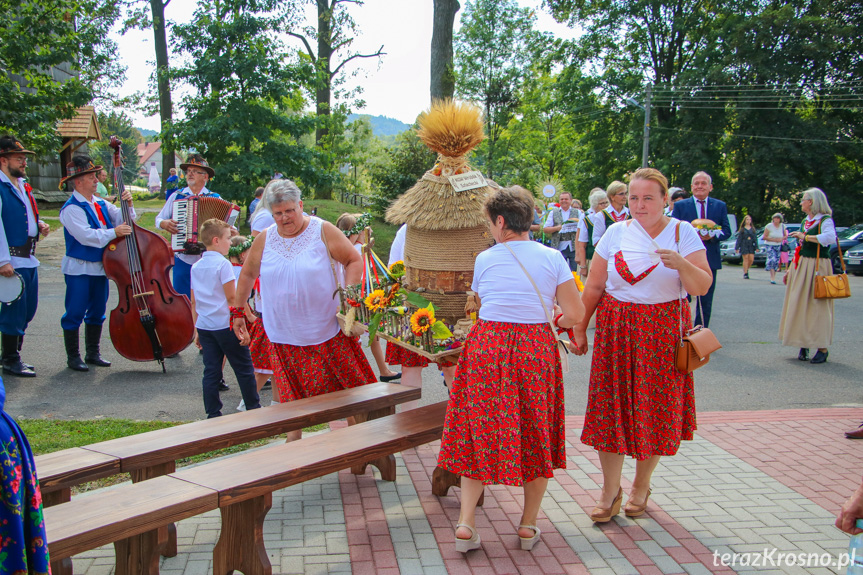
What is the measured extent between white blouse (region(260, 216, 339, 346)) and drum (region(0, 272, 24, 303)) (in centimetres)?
328

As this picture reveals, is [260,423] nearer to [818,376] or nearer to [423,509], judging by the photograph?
[423,509]

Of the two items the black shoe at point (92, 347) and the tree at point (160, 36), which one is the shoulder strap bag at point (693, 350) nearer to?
the black shoe at point (92, 347)

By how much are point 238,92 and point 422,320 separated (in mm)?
9895

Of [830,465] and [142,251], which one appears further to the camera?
[142,251]

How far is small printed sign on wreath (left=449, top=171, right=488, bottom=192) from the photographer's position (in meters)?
4.04

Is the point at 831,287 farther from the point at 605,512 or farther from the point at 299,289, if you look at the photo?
the point at 299,289

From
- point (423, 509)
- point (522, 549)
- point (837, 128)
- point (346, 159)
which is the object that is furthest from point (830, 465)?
point (837, 128)

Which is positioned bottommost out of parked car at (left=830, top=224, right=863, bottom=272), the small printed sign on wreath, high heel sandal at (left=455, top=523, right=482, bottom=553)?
high heel sandal at (left=455, top=523, right=482, bottom=553)

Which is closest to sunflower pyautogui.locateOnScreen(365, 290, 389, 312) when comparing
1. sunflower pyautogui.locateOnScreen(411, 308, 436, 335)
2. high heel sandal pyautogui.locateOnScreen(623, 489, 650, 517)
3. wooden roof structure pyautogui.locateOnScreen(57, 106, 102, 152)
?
sunflower pyautogui.locateOnScreen(411, 308, 436, 335)

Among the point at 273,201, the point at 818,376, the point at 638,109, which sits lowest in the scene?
the point at 818,376

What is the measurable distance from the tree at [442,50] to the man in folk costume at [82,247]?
699 centimetres

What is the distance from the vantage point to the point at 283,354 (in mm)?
4391

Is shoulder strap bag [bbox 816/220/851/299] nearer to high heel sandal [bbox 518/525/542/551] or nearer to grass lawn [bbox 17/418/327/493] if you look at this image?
high heel sandal [bbox 518/525/542/551]

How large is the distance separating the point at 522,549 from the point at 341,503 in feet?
3.95
